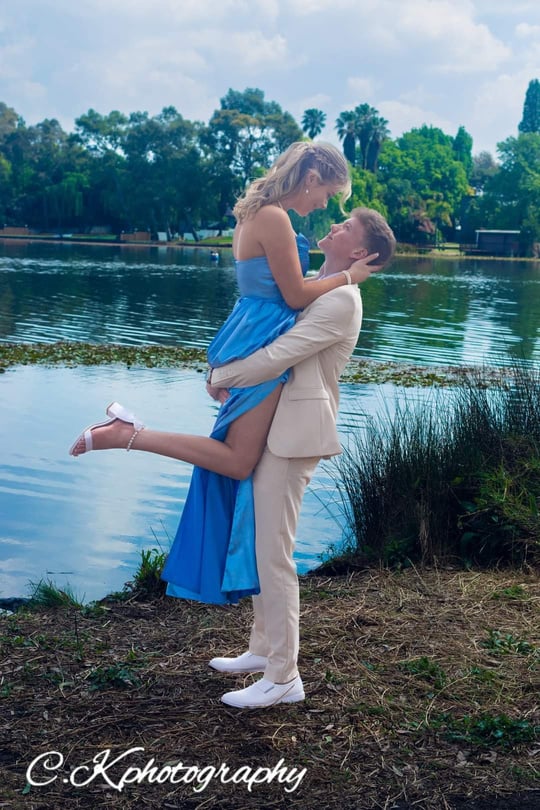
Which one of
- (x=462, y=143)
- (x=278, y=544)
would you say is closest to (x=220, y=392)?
(x=278, y=544)

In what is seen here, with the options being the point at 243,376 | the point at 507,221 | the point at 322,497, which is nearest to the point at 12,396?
the point at 322,497

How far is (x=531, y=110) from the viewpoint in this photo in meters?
105

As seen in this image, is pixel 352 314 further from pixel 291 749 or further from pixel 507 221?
pixel 507 221

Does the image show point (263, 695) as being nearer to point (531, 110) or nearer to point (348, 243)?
point (348, 243)

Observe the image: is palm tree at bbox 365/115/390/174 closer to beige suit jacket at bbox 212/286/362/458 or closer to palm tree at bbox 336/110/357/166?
palm tree at bbox 336/110/357/166

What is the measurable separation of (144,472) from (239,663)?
4551 mm

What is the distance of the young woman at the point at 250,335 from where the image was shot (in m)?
3.00

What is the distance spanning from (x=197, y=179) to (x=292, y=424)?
76526 millimetres

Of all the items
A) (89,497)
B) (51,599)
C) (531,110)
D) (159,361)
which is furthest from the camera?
(531,110)

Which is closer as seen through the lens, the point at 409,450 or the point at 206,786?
the point at 206,786

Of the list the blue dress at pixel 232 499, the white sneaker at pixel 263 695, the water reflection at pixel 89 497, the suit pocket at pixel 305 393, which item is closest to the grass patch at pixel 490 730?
the white sneaker at pixel 263 695

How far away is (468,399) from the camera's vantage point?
20.2 feet

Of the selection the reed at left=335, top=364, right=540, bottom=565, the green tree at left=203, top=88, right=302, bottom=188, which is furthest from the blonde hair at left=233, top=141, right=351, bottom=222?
the green tree at left=203, top=88, right=302, bottom=188

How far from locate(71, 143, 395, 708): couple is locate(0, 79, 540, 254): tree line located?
227 ft
